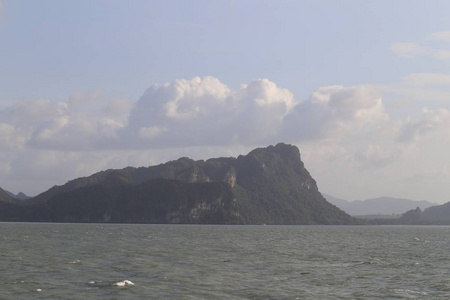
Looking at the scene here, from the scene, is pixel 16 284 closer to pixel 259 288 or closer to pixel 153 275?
pixel 153 275

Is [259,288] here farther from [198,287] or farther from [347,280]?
[347,280]

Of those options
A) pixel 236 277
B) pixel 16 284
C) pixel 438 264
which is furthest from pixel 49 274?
pixel 438 264

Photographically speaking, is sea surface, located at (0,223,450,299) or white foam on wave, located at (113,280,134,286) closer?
sea surface, located at (0,223,450,299)

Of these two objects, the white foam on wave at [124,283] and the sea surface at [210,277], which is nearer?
the sea surface at [210,277]

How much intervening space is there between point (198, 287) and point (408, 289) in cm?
2126

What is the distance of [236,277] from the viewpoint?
63.2 m

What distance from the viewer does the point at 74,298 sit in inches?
1842

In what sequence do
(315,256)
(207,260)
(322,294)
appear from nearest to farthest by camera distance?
(322,294) → (207,260) → (315,256)

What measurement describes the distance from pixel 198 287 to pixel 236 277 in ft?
30.3

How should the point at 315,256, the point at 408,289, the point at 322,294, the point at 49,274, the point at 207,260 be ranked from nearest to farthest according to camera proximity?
1. the point at 322,294
2. the point at 408,289
3. the point at 49,274
4. the point at 207,260
5. the point at 315,256

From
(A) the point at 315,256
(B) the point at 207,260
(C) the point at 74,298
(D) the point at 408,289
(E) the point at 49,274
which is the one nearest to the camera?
(C) the point at 74,298

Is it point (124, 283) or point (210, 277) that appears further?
point (210, 277)

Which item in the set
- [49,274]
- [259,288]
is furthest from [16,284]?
[259,288]

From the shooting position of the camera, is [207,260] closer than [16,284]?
No
